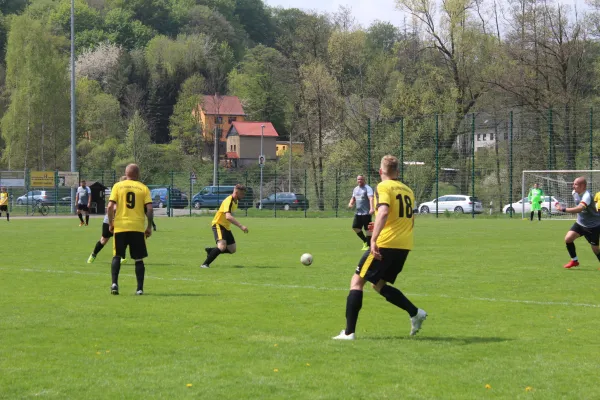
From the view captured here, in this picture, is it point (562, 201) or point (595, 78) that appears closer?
point (562, 201)

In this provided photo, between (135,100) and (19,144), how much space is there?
1055 inches

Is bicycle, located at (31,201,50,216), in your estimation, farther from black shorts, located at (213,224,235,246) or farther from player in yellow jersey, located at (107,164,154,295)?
player in yellow jersey, located at (107,164,154,295)

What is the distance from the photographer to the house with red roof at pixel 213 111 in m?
99.7

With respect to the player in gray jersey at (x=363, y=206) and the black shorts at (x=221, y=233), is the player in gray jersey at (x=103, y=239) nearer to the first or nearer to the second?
the black shorts at (x=221, y=233)

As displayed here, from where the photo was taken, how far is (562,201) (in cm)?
4262

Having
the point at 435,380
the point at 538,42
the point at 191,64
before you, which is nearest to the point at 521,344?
the point at 435,380

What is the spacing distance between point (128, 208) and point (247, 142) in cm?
10562

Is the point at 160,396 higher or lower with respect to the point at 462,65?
lower

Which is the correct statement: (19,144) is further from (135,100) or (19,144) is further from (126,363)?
(126,363)

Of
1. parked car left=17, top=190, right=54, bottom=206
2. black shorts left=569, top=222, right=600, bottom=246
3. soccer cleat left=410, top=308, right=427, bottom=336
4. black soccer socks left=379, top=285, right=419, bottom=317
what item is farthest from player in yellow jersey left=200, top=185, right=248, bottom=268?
parked car left=17, top=190, right=54, bottom=206

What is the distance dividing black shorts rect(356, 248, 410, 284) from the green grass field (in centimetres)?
69

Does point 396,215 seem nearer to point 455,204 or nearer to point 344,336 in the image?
point 344,336

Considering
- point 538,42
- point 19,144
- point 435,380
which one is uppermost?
point 538,42

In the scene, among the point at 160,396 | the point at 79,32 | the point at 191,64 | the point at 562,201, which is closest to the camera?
the point at 160,396
